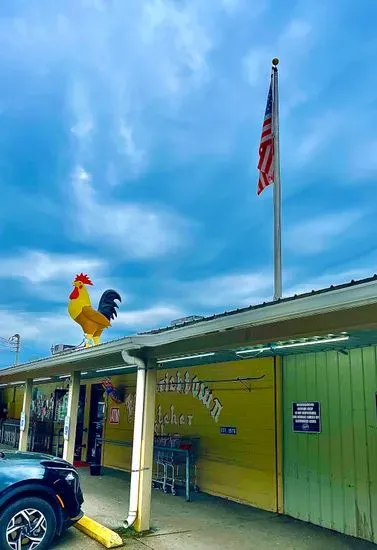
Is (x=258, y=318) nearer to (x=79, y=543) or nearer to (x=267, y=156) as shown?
(x=79, y=543)

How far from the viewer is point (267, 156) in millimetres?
10125

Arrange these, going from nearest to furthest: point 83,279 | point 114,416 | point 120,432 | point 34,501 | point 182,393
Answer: point 34,501 → point 182,393 → point 83,279 → point 120,432 → point 114,416

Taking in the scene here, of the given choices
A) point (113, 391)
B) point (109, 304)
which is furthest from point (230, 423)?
point (109, 304)

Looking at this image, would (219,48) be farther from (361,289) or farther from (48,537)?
(48,537)

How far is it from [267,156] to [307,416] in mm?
5253

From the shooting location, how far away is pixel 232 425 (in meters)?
9.37

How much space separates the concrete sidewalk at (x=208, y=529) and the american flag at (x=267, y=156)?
6.12 m

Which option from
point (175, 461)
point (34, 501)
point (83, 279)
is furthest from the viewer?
point (83, 279)

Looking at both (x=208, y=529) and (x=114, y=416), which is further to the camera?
(x=114, y=416)

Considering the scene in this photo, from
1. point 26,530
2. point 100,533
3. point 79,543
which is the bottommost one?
point 79,543

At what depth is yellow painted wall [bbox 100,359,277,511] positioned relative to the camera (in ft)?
27.5

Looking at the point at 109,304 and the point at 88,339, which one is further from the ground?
the point at 109,304

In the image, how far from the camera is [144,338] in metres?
6.47

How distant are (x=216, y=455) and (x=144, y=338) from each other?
4261 millimetres
